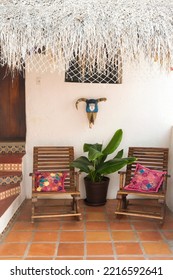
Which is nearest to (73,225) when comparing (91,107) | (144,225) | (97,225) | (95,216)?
(97,225)

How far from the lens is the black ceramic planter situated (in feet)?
13.9

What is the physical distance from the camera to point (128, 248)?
2.98 m

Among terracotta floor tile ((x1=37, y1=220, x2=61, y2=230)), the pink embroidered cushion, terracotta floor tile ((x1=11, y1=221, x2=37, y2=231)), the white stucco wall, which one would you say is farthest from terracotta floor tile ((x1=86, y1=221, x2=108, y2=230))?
the white stucco wall

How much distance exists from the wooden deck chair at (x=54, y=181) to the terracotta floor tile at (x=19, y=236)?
0.28 metres

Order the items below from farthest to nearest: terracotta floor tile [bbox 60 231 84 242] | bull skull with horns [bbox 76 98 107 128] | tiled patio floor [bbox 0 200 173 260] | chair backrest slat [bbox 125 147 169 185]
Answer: bull skull with horns [bbox 76 98 107 128]
chair backrest slat [bbox 125 147 169 185]
terracotta floor tile [bbox 60 231 84 242]
tiled patio floor [bbox 0 200 173 260]

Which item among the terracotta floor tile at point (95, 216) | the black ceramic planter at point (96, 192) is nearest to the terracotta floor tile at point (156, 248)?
the terracotta floor tile at point (95, 216)

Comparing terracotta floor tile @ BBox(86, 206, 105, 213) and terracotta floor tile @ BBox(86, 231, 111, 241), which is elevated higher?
terracotta floor tile @ BBox(86, 206, 105, 213)

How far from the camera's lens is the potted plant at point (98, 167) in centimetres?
400

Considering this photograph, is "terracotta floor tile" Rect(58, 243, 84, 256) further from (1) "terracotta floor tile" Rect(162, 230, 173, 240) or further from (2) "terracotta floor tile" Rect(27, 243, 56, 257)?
(1) "terracotta floor tile" Rect(162, 230, 173, 240)

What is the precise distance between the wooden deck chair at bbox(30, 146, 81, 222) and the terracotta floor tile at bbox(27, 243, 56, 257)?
0.56 m

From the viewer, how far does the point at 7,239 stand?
10.5ft

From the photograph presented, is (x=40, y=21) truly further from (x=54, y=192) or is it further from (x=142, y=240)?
(x=142, y=240)

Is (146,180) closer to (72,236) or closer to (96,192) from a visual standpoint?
(96,192)
